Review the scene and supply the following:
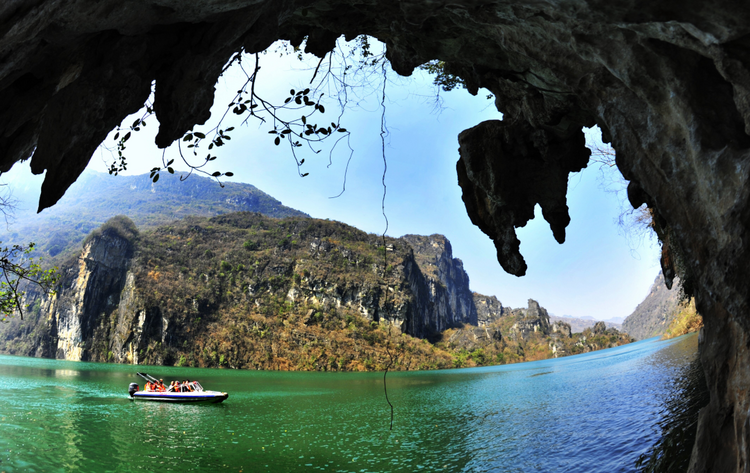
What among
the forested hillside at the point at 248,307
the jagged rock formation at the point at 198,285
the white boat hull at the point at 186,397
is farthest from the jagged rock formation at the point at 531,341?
the white boat hull at the point at 186,397

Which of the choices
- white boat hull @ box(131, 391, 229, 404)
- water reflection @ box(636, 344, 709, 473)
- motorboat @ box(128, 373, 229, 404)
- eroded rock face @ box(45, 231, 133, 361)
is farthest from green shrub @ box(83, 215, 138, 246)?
water reflection @ box(636, 344, 709, 473)

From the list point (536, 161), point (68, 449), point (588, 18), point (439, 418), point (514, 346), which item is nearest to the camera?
point (588, 18)

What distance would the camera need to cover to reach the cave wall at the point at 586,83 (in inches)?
139

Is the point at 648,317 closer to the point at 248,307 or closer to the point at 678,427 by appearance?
the point at 248,307

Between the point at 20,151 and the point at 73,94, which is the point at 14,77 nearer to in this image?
the point at 73,94

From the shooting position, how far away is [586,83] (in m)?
5.72

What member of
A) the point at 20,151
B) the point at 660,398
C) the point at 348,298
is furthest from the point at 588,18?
the point at 348,298

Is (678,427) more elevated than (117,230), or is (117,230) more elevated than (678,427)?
(117,230)

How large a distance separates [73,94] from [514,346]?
441 ft

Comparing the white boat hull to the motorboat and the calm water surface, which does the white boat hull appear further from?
the calm water surface

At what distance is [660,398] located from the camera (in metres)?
15.9

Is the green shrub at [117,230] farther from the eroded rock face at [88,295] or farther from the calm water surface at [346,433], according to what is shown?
the calm water surface at [346,433]

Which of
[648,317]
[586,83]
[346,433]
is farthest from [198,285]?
[648,317]

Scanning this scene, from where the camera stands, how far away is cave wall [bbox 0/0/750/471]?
354 centimetres
